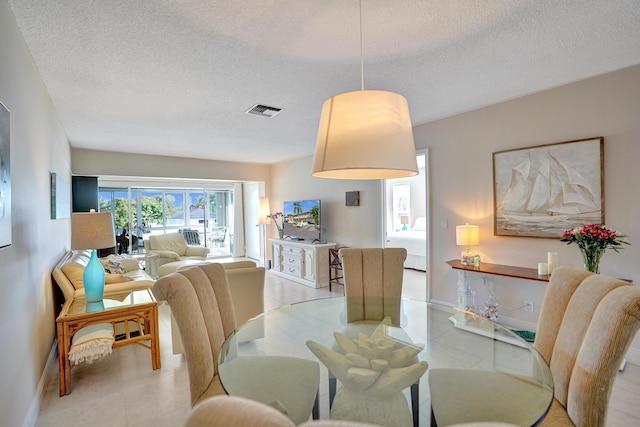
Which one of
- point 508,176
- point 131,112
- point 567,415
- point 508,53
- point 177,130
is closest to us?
point 567,415

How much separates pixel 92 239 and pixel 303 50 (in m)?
2.26

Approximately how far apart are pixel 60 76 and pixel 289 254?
13.8 feet

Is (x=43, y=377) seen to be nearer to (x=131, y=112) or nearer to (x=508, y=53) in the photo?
(x=131, y=112)

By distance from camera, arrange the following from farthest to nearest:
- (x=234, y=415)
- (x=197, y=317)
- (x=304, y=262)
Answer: (x=304, y=262), (x=197, y=317), (x=234, y=415)

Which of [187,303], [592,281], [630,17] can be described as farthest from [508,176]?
[187,303]

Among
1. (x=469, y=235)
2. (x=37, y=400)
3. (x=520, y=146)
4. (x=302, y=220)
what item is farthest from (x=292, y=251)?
(x=37, y=400)

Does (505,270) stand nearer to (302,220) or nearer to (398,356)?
(398,356)

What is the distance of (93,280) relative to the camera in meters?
2.64

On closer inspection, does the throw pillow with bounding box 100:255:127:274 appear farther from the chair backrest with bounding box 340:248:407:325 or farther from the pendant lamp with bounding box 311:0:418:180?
the pendant lamp with bounding box 311:0:418:180

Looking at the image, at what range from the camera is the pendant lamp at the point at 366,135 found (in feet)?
4.13

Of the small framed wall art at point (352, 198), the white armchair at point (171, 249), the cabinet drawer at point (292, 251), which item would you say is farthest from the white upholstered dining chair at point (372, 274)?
the white armchair at point (171, 249)

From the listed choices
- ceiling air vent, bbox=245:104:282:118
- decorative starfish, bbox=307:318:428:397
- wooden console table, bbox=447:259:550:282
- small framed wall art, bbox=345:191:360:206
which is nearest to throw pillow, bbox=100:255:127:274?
ceiling air vent, bbox=245:104:282:118

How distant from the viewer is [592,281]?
4.35ft

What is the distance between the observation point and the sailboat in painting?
9.09 feet
